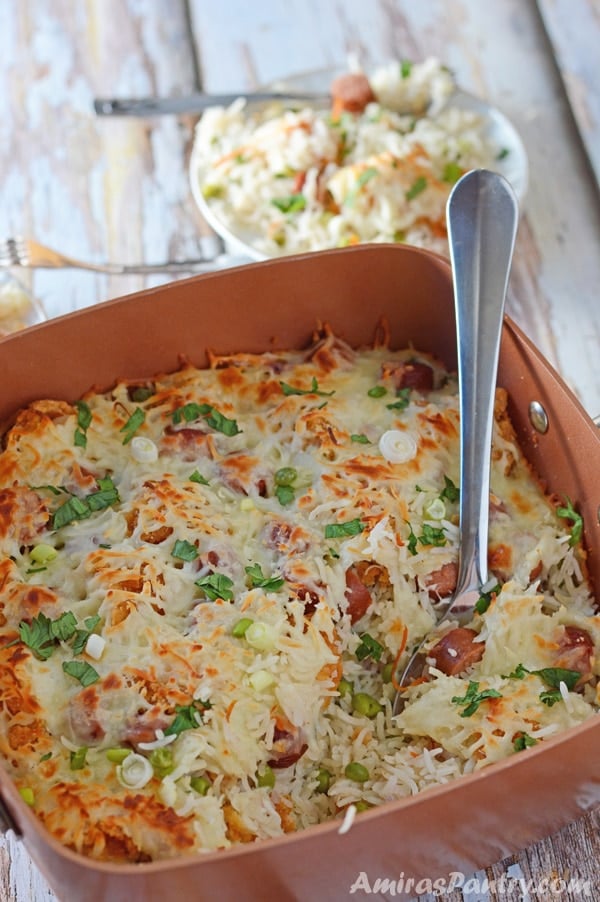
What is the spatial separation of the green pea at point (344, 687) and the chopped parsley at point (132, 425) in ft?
2.54

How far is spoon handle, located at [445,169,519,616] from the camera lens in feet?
7.61

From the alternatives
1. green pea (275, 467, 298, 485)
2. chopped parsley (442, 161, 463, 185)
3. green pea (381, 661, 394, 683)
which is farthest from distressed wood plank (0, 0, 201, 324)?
green pea (381, 661, 394, 683)

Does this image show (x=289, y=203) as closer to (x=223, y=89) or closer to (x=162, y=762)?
(x=223, y=89)

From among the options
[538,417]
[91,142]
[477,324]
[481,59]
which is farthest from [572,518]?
[481,59]

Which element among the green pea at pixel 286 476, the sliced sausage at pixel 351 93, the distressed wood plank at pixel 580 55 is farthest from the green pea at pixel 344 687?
the distressed wood plank at pixel 580 55

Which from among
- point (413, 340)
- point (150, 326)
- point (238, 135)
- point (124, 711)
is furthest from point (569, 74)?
point (124, 711)

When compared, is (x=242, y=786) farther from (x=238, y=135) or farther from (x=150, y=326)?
(x=238, y=135)

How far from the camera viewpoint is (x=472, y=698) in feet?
6.77

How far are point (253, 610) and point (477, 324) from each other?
0.86 meters

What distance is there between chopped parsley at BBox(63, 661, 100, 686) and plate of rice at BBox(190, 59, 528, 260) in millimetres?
1744

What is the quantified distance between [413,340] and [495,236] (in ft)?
1.31

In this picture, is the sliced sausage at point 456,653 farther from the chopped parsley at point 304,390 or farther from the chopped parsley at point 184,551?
the chopped parsley at point 304,390

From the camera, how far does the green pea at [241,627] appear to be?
2.10 meters

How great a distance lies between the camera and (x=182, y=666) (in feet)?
6.64
